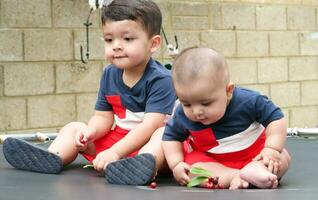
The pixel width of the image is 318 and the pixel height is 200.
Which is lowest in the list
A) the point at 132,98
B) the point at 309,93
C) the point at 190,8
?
the point at 309,93

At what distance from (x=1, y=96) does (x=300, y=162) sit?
1.74 meters

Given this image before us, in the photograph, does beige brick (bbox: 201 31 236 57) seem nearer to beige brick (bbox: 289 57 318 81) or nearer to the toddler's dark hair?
beige brick (bbox: 289 57 318 81)

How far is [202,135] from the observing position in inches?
66.1

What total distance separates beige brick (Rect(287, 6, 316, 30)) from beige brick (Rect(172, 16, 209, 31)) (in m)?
0.83

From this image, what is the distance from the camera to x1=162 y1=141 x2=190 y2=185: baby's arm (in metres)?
1.66

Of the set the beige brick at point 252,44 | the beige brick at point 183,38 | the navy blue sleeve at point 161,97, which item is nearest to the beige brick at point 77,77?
the beige brick at point 183,38

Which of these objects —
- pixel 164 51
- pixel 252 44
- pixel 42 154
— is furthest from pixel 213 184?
pixel 252 44

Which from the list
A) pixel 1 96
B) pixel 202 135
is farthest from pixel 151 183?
pixel 1 96

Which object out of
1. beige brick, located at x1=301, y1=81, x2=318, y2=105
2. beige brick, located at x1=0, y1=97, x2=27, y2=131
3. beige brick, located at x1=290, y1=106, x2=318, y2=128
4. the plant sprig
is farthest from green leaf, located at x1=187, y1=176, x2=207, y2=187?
beige brick, located at x1=301, y1=81, x2=318, y2=105

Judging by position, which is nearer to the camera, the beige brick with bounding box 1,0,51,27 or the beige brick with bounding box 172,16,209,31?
the beige brick with bounding box 1,0,51,27

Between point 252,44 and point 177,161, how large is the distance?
2901mm

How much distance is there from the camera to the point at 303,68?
4.86 m

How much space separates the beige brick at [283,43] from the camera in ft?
15.2

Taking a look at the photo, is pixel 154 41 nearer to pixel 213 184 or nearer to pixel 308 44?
pixel 213 184
